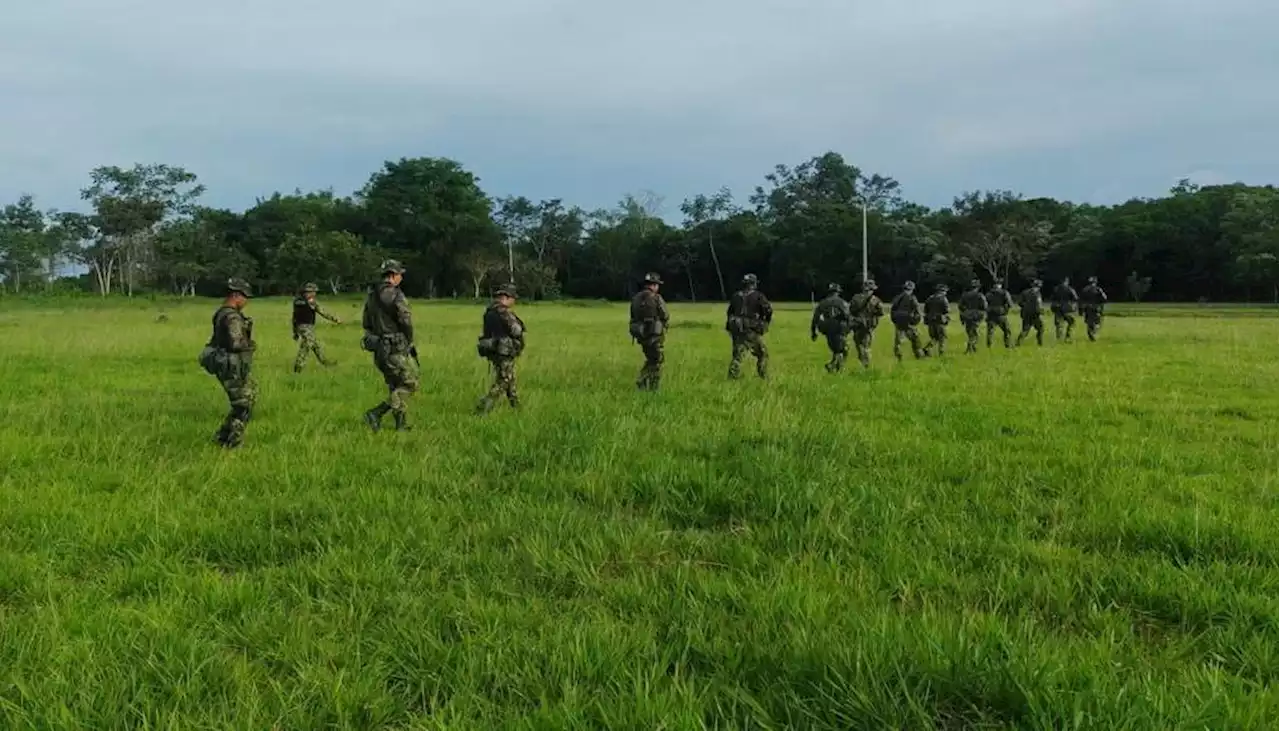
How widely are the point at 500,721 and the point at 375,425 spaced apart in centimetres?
635

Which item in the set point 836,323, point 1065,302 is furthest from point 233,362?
point 1065,302

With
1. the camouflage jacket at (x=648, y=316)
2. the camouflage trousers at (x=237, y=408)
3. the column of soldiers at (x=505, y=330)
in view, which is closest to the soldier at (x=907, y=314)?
the column of soldiers at (x=505, y=330)

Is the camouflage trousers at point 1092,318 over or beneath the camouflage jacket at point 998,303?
beneath

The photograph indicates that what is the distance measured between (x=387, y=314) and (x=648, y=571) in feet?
19.2

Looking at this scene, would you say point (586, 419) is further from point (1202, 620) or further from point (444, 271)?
point (444, 271)

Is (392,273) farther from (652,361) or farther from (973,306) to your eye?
(973,306)

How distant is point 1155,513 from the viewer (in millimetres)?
4992

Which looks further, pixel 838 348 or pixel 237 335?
pixel 838 348

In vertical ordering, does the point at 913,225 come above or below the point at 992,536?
above

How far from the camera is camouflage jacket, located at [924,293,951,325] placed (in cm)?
1884

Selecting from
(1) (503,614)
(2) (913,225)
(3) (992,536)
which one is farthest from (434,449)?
(2) (913,225)

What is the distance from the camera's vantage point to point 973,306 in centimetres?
2031

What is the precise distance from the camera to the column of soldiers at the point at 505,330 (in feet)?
27.2

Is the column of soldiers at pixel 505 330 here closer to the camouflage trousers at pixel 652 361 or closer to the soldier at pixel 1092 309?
the camouflage trousers at pixel 652 361
